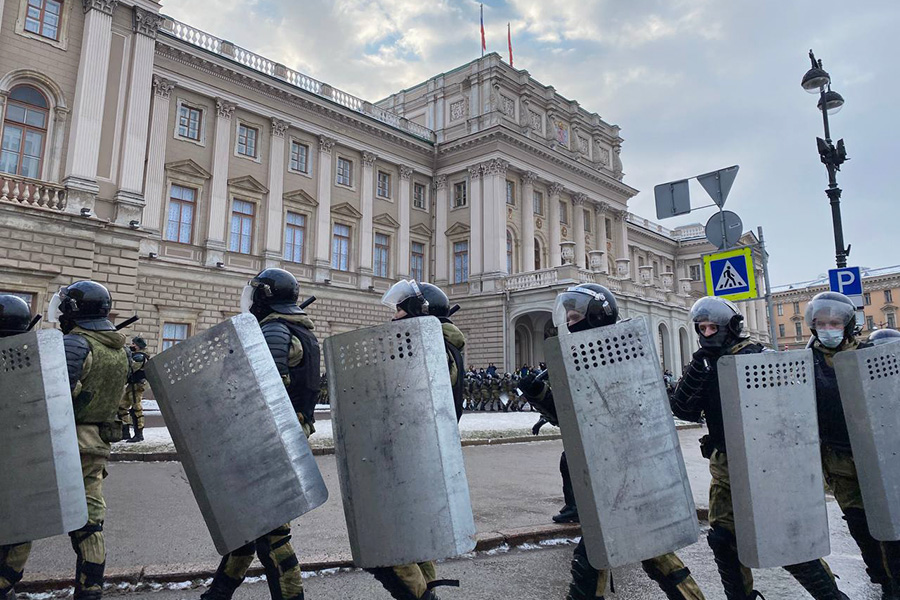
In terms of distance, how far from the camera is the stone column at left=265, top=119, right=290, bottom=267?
25.4 metres

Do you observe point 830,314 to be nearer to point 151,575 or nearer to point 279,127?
point 151,575

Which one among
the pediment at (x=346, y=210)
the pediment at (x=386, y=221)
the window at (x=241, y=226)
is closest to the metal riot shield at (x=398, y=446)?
the window at (x=241, y=226)

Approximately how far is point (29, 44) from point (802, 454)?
21.9m

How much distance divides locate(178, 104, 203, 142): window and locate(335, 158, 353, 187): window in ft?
22.4

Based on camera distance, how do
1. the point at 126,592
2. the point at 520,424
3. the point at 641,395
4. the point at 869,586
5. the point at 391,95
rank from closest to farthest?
the point at 641,395 < the point at 126,592 < the point at 869,586 < the point at 520,424 < the point at 391,95

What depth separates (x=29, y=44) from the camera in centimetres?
1731

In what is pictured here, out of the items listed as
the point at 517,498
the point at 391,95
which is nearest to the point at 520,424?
the point at 517,498

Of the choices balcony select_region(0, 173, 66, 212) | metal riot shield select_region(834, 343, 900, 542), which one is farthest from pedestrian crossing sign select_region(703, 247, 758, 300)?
balcony select_region(0, 173, 66, 212)

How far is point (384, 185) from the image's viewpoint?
30.8 metres

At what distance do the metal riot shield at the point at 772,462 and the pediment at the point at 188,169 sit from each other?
2398cm

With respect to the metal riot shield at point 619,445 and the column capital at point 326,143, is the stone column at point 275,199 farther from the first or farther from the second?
the metal riot shield at point 619,445

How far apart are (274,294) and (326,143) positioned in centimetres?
2574

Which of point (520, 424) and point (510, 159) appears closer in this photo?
point (520, 424)

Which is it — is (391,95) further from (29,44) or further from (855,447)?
(855,447)
